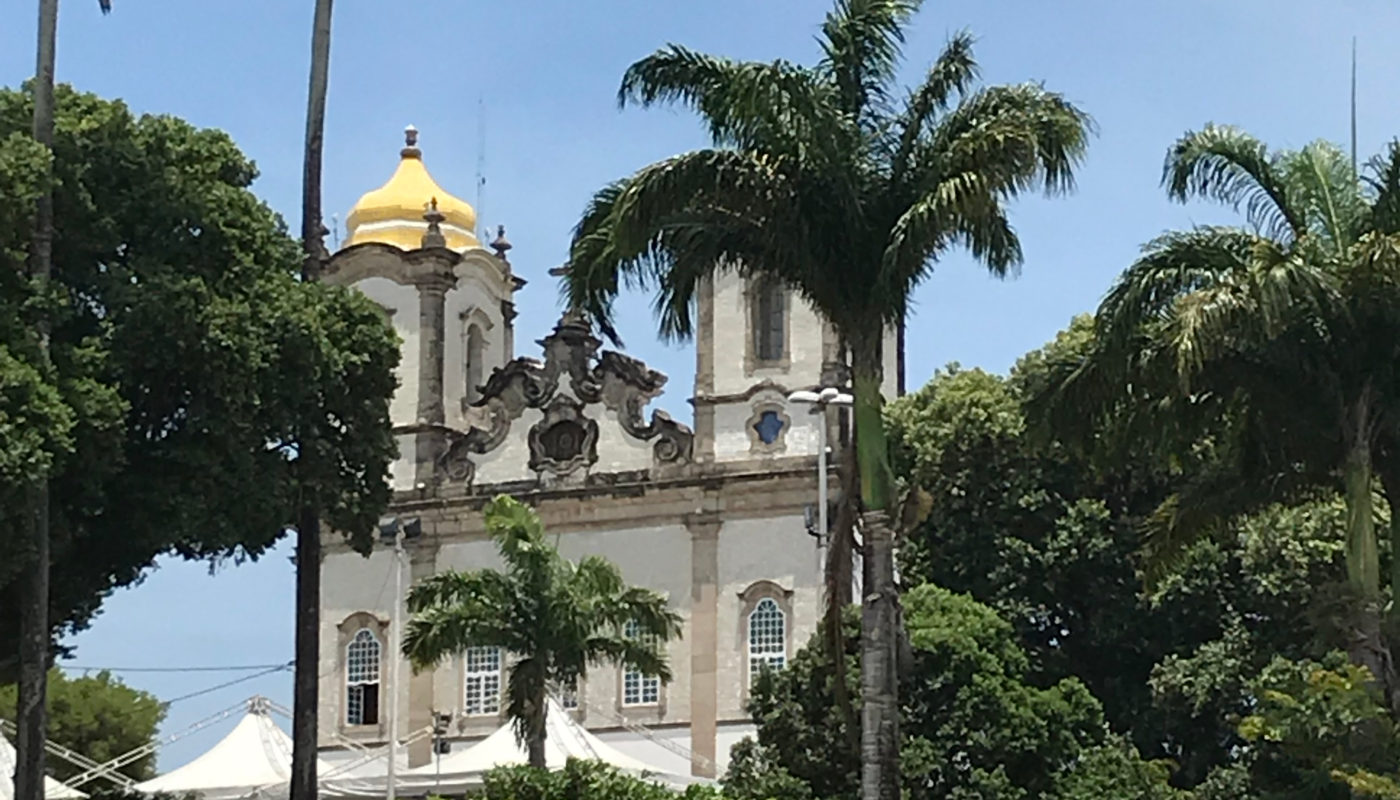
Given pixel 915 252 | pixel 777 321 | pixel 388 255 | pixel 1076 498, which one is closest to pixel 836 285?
pixel 915 252

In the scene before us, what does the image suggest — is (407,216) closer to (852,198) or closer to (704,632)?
(704,632)

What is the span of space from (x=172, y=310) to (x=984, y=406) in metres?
20.9

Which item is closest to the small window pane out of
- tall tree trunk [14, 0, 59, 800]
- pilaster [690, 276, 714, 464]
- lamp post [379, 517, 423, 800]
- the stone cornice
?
the stone cornice

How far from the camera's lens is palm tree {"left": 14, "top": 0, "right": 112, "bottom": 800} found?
2398cm

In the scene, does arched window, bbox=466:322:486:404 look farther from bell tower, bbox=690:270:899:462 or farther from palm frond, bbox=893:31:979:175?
palm frond, bbox=893:31:979:175

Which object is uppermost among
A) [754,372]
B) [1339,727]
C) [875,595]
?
[754,372]

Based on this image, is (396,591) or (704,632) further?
(396,591)

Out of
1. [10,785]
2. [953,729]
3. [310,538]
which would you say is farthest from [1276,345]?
[10,785]

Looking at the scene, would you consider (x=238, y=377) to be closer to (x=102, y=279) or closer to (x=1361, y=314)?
(x=102, y=279)

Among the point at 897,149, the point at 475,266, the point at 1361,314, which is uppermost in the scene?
the point at 475,266

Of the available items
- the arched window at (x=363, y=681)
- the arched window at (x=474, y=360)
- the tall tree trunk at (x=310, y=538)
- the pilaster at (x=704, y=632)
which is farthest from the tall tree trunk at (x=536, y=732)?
the arched window at (x=474, y=360)

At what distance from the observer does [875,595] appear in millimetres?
21406

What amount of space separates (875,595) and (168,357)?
325 inches

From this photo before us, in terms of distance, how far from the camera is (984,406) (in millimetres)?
43250
